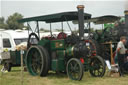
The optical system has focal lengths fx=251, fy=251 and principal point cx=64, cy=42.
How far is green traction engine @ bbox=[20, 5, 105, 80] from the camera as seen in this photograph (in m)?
7.19

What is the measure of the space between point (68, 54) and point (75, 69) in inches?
23.5

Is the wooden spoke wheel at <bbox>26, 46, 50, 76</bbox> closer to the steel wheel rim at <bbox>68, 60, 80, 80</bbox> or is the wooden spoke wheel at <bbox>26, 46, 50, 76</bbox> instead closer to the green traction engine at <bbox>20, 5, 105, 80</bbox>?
the green traction engine at <bbox>20, 5, 105, 80</bbox>

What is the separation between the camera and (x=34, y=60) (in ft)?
27.3

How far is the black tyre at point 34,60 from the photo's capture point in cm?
797

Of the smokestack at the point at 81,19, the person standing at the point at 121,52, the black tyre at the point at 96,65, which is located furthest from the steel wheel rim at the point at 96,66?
the smokestack at the point at 81,19

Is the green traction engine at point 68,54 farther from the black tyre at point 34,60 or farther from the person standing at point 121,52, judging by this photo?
the person standing at point 121,52

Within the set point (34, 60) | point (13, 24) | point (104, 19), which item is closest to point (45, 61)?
point (34, 60)

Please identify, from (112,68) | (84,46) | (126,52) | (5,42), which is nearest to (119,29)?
(126,52)

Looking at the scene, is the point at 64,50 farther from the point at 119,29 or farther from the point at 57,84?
the point at 119,29

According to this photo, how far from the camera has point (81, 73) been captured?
21.9 ft

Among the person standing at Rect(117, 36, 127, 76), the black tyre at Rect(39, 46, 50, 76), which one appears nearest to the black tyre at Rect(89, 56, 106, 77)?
the person standing at Rect(117, 36, 127, 76)

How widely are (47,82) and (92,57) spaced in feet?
5.67

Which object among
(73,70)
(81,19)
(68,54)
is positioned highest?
(81,19)

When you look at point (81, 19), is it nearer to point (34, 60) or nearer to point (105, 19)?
point (34, 60)
